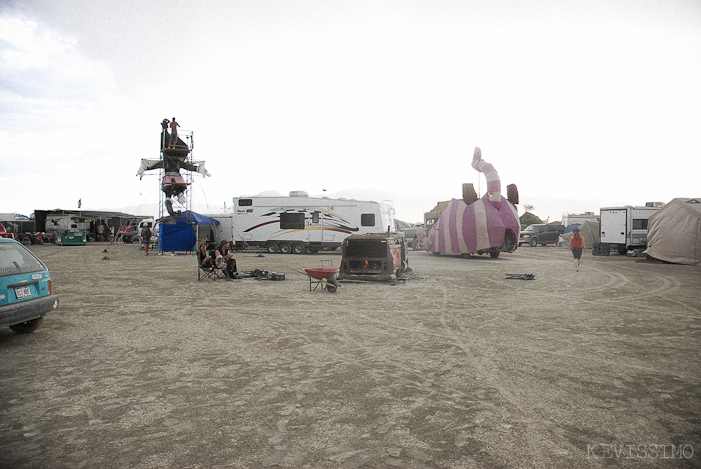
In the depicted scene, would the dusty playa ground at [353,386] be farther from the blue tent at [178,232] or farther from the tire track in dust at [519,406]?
the blue tent at [178,232]

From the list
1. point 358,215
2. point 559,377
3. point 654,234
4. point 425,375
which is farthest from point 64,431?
point 654,234

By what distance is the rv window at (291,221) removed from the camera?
24.8 m

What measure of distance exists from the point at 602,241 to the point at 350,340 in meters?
23.5

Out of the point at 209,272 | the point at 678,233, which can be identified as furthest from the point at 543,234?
the point at 209,272

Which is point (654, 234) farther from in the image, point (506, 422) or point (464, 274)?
point (506, 422)

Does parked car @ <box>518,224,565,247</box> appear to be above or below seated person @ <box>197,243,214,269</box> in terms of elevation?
above

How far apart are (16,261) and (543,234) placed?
35081 mm

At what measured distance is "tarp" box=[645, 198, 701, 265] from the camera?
1794 cm

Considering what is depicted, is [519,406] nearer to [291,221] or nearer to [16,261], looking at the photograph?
[16,261]

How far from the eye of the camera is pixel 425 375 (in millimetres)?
4621

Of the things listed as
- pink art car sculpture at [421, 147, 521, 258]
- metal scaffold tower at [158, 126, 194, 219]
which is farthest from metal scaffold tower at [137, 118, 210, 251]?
pink art car sculpture at [421, 147, 521, 258]

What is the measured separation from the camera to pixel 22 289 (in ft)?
19.0

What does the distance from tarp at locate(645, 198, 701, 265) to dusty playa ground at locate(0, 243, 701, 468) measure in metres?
12.2

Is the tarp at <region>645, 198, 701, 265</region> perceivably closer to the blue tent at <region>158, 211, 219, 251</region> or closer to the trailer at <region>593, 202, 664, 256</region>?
the trailer at <region>593, 202, 664, 256</region>
